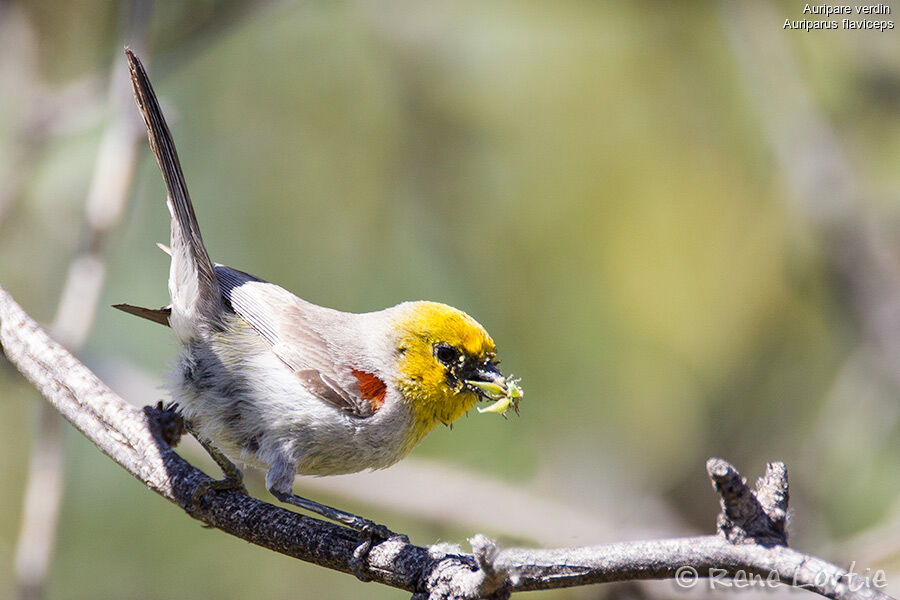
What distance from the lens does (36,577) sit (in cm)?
323

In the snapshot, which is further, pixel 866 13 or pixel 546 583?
pixel 866 13

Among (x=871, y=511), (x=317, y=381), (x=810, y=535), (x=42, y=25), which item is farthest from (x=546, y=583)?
(x=42, y=25)

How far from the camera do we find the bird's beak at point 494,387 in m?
3.31

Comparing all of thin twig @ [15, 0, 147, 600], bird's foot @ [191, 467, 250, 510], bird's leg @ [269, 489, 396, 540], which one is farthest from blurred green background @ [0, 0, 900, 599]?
bird's foot @ [191, 467, 250, 510]

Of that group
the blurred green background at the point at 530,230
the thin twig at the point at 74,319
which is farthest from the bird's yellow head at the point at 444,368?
the thin twig at the point at 74,319

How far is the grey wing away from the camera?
3.21 m

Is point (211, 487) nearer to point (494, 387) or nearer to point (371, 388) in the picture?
point (371, 388)

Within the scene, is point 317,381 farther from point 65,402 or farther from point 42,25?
point 42,25

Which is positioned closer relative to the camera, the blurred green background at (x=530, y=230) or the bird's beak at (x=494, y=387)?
the bird's beak at (x=494, y=387)

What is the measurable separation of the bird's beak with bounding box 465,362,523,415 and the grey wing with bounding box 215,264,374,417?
46 cm

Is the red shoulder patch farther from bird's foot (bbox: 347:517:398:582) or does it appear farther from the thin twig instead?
the thin twig

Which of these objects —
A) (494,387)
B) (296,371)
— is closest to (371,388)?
(296,371)

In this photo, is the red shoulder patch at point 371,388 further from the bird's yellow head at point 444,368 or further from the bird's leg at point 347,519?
the bird's leg at point 347,519

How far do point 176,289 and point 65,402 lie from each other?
28.8 inches
